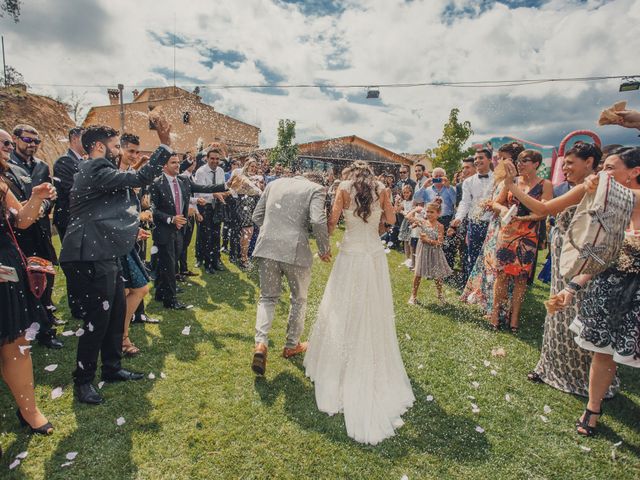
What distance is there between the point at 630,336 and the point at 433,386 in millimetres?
1806

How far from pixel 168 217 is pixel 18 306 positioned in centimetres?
282

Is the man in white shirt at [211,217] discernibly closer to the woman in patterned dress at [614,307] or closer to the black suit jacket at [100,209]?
the black suit jacket at [100,209]

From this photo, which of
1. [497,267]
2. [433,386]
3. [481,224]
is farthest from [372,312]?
[481,224]

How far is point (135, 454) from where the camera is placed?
8.77 ft

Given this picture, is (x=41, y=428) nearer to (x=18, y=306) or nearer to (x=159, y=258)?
(x=18, y=306)

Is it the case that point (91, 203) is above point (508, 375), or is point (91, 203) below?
above

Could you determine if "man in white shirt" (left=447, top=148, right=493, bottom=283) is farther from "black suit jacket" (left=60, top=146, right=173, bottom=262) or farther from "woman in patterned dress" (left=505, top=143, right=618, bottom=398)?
"black suit jacket" (left=60, top=146, right=173, bottom=262)

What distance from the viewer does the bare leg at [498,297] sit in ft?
16.9

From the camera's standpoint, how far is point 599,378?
3.09 meters

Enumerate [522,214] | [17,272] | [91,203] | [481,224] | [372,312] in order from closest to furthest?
[17,272]
[91,203]
[372,312]
[522,214]
[481,224]

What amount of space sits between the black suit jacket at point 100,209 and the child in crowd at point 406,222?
22.2ft

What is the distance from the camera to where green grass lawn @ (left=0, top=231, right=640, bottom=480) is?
8.64 ft

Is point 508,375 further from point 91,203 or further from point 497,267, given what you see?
point 91,203

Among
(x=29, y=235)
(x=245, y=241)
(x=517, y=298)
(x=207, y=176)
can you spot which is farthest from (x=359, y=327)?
(x=207, y=176)
